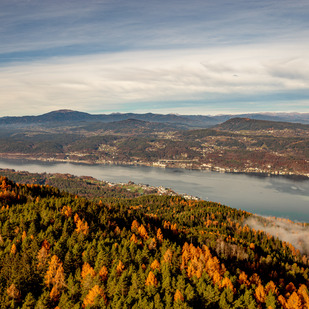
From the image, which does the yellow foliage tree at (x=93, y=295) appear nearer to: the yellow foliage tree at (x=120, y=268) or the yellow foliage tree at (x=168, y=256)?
the yellow foliage tree at (x=120, y=268)

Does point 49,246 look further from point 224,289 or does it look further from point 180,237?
point 180,237

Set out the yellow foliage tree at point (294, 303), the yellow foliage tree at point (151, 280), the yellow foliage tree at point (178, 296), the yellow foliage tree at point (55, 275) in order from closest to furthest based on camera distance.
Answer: the yellow foliage tree at point (178, 296), the yellow foliage tree at point (294, 303), the yellow foliage tree at point (55, 275), the yellow foliage tree at point (151, 280)

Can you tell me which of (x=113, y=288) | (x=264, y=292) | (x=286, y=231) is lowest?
(x=286, y=231)

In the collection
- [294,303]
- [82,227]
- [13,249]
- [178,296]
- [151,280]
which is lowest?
[294,303]

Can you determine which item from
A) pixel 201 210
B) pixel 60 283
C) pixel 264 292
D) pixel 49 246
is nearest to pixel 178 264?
pixel 264 292

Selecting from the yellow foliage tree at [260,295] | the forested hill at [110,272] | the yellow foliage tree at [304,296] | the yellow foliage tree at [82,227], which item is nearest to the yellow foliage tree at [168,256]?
the forested hill at [110,272]

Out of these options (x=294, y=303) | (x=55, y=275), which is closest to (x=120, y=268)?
(x=55, y=275)

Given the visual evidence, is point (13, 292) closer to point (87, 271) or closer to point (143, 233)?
point (87, 271)

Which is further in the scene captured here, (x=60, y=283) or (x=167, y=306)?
(x=60, y=283)

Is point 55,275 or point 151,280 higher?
point 151,280

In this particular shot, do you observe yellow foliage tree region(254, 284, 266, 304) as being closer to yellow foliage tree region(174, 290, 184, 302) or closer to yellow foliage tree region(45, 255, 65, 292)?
yellow foliage tree region(174, 290, 184, 302)

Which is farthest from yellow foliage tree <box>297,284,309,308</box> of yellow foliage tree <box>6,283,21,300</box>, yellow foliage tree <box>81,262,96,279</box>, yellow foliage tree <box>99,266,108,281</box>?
yellow foliage tree <box>6,283,21,300</box>
